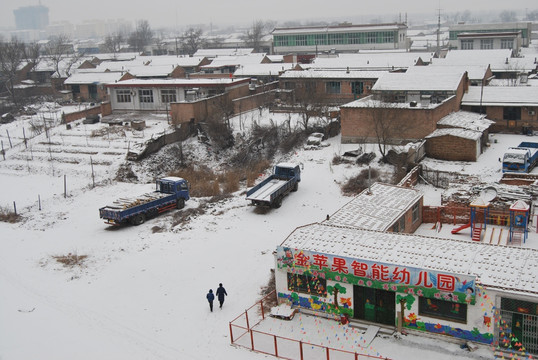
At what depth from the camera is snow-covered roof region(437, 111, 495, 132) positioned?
111ft

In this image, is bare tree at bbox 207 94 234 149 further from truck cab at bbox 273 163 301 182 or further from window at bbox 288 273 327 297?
window at bbox 288 273 327 297

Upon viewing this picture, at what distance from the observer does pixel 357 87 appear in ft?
156

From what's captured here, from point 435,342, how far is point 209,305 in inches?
284

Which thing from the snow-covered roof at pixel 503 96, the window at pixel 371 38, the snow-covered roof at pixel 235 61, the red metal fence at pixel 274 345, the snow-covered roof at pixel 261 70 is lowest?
the red metal fence at pixel 274 345

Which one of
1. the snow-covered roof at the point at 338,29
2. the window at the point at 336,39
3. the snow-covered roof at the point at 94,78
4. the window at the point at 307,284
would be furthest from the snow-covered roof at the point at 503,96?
the window at the point at 336,39

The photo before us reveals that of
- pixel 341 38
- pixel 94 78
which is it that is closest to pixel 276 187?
pixel 94 78

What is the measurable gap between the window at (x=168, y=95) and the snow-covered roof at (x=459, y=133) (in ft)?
78.5

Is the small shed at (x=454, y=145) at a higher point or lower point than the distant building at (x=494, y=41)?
lower

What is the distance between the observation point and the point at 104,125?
44969mm

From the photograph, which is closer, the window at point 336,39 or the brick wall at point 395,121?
the brick wall at point 395,121

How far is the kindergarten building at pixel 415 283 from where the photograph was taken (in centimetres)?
1401

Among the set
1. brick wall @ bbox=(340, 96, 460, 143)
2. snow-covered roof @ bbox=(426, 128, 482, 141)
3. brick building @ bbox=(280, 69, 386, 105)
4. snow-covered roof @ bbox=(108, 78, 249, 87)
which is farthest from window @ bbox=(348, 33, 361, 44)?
snow-covered roof @ bbox=(426, 128, 482, 141)

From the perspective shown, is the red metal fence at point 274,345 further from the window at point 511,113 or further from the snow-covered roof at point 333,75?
the snow-covered roof at point 333,75

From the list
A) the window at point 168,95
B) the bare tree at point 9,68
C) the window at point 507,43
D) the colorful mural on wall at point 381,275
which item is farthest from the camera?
the window at point 507,43
